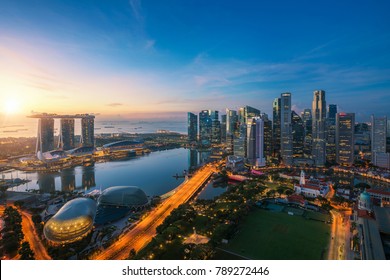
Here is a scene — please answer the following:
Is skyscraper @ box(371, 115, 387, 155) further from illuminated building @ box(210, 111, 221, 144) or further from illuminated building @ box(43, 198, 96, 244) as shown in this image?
illuminated building @ box(43, 198, 96, 244)

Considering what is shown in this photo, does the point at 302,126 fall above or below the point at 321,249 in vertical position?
above

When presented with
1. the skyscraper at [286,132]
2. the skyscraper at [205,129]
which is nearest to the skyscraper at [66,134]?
the skyscraper at [205,129]

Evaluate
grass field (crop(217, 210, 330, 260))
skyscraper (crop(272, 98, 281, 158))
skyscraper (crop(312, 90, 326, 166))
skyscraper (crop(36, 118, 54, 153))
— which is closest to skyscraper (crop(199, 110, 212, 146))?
skyscraper (crop(272, 98, 281, 158))

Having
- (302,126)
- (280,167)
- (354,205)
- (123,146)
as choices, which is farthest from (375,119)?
(123,146)

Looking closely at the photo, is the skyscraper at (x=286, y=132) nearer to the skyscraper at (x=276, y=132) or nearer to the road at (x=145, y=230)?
the skyscraper at (x=276, y=132)

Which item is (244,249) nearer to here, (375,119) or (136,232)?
(136,232)
